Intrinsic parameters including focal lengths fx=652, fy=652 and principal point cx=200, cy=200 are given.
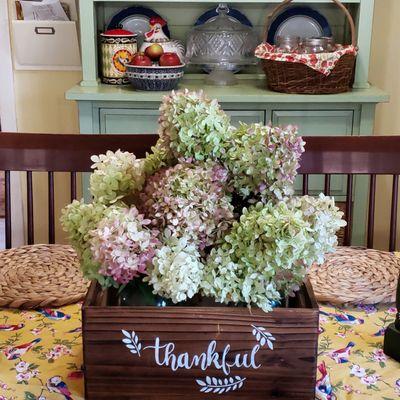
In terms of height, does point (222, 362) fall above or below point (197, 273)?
below

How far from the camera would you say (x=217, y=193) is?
0.80 meters

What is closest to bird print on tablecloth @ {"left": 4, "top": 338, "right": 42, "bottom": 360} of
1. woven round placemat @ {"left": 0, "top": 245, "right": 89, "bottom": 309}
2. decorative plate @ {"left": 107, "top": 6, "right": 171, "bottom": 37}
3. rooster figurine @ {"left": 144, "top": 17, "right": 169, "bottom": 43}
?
woven round placemat @ {"left": 0, "top": 245, "right": 89, "bottom": 309}

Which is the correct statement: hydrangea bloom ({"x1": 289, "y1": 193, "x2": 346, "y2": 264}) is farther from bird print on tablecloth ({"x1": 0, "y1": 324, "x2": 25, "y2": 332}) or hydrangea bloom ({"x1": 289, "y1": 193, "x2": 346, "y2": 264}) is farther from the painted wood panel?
the painted wood panel

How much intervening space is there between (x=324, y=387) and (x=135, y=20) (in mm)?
2075

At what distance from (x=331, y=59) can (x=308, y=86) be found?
0.13 metres

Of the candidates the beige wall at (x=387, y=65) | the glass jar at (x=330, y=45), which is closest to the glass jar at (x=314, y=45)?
the glass jar at (x=330, y=45)

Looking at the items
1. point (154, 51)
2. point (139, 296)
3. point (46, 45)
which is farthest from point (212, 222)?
point (46, 45)

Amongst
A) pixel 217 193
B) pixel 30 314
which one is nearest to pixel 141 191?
pixel 217 193

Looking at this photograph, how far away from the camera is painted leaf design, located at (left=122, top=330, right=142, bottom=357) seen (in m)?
0.81

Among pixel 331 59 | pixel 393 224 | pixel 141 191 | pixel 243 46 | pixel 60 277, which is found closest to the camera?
pixel 141 191

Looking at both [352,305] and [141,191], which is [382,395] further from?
[141,191]

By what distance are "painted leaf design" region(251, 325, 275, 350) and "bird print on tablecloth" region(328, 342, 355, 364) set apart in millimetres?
184

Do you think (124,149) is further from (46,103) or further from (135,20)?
(46,103)

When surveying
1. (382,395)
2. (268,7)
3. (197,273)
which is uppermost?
(268,7)
